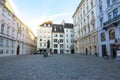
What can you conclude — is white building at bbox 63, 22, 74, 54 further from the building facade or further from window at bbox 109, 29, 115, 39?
window at bbox 109, 29, 115, 39

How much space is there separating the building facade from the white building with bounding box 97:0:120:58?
37.9 m

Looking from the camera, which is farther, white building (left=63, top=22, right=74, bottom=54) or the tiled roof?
the tiled roof

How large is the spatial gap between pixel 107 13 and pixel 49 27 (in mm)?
45378

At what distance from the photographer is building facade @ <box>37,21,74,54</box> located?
2662 inches

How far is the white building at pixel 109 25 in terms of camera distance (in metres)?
23.6

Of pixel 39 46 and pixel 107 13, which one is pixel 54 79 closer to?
pixel 107 13

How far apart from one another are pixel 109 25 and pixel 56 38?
4507 cm

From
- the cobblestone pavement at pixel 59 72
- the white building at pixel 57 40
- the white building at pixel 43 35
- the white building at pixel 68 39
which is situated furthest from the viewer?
the white building at pixel 43 35

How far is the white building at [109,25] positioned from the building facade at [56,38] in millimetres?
37887

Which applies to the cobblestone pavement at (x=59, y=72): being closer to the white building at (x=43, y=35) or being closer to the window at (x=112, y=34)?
the window at (x=112, y=34)

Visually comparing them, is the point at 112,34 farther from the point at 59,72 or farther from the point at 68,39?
the point at 68,39

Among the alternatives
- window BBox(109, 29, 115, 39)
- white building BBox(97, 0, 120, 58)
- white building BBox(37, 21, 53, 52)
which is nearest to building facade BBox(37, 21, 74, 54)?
white building BBox(37, 21, 53, 52)

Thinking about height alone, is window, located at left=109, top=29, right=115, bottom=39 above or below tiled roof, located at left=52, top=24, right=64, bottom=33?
below

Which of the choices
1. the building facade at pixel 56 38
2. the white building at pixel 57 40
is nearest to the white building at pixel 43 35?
the building facade at pixel 56 38
